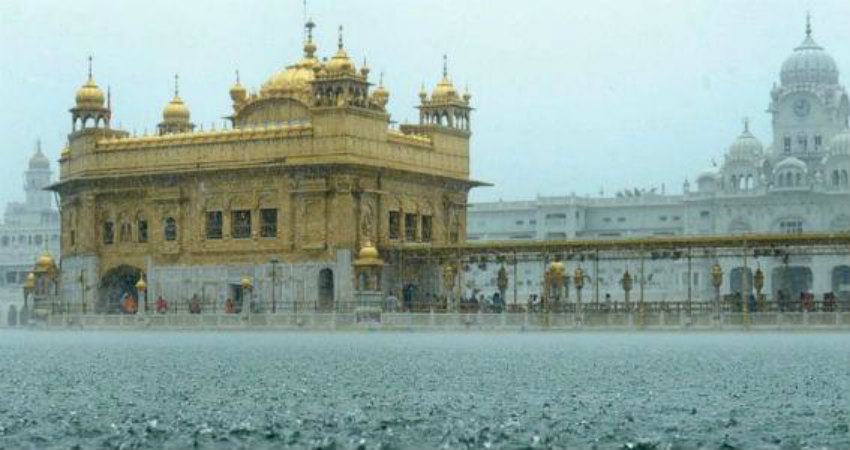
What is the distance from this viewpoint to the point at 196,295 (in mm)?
91125

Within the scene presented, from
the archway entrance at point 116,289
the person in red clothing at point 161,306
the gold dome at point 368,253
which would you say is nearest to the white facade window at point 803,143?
the archway entrance at point 116,289

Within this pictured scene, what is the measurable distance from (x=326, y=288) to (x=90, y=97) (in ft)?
62.9

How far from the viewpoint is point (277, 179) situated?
89500mm

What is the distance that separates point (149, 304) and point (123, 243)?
4217mm

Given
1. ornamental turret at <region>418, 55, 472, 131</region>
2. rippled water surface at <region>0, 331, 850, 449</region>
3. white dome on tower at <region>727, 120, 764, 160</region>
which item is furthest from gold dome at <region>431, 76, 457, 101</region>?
white dome on tower at <region>727, 120, 764, 160</region>

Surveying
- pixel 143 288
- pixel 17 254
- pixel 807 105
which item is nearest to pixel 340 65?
pixel 143 288

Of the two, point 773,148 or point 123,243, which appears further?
point 773,148

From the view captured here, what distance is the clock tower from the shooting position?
155125mm

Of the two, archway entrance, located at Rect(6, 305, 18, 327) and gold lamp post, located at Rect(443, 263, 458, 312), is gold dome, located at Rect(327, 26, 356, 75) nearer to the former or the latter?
gold lamp post, located at Rect(443, 263, 458, 312)

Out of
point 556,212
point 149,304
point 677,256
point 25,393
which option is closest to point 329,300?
point 149,304

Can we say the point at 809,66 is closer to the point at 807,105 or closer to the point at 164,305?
the point at 807,105

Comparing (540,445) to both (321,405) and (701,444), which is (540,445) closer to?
(701,444)

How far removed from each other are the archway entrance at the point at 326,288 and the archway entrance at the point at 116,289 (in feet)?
42.0

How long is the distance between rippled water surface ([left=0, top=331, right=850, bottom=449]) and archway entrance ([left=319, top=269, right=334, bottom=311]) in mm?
26182
